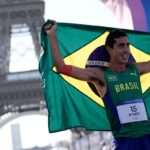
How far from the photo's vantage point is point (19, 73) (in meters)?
41.4

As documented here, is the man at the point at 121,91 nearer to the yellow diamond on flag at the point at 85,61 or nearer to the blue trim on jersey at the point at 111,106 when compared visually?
the blue trim on jersey at the point at 111,106

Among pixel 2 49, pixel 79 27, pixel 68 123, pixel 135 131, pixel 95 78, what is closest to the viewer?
pixel 135 131

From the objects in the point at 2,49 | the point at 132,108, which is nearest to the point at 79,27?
the point at 132,108

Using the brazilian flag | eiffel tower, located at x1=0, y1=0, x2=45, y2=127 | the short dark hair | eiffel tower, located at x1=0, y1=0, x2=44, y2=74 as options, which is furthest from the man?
eiffel tower, located at x1=0, y1=0, x2=44, y2=74

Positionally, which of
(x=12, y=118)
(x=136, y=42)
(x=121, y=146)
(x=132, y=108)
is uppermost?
(x=12, y=118)

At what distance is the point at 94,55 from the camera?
4.70 metres

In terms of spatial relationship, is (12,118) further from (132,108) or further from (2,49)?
(132,108)

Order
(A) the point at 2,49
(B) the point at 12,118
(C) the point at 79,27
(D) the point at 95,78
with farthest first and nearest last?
1. (B) the point at 12,118
2. (A) the point at 2,49
3. (C) the point at 79,27
4. (D) the point at 95,78

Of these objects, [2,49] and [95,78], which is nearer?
[95,78]

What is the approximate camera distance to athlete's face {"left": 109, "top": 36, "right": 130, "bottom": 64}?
4012 mm

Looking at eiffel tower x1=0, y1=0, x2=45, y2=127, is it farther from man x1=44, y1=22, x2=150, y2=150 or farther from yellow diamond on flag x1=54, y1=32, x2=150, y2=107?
man x1=44, y1=22, x2=150, y2=150

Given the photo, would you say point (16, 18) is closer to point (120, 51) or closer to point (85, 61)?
point (85, 61)

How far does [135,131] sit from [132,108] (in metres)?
0.17

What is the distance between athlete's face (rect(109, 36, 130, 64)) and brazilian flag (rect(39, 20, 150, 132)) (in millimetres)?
637
